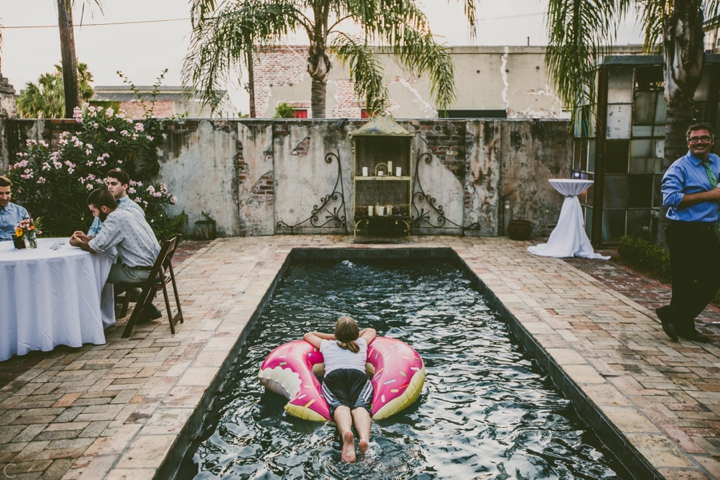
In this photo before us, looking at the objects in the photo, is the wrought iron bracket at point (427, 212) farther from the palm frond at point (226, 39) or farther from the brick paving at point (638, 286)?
the palm frond at point (226, 39)

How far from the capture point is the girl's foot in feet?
11.3

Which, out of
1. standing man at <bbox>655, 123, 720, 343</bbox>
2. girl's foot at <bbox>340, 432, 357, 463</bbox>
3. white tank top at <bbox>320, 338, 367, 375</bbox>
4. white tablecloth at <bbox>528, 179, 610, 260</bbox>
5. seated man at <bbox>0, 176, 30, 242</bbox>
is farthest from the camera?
white tablecloth at <bbox>528, 179, 610, 260</bbox>

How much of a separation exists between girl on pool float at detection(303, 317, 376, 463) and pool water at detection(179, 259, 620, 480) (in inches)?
4.7

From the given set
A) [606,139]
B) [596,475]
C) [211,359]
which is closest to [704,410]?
[596,475]

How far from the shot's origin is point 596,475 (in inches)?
133

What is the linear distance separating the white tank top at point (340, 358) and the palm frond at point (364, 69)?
26.2ft

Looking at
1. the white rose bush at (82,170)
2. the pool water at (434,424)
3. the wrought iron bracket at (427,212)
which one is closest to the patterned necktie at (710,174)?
the pool water at (434,424)

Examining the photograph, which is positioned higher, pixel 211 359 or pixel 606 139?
pixel 606 139

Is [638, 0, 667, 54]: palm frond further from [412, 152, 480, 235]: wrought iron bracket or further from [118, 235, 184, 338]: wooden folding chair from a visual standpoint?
[118, 235, 184, 338]: wooden folding chair

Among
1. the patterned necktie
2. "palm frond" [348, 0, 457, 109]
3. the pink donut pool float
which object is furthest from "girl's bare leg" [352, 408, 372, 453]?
"palm frond" [348, 0, 457, 109]

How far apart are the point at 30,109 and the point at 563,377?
28071 millimetres

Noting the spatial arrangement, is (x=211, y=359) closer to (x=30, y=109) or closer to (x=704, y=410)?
(x=704, y=410)

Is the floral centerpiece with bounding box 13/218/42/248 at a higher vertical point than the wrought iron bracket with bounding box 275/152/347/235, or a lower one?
higher

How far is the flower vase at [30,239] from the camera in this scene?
5105 mm
